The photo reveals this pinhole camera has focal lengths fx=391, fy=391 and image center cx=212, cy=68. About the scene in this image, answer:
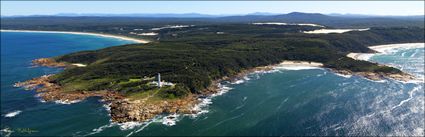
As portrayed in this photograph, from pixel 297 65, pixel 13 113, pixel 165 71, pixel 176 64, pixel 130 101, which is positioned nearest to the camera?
pixel 13 113

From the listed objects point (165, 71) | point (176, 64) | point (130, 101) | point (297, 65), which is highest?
point (176, 64)

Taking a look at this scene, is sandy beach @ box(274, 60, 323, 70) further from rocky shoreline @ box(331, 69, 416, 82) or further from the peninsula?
rocky shoreline @ box(331, 69, 416, 82)

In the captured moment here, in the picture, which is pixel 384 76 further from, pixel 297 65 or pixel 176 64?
pixel 176 64

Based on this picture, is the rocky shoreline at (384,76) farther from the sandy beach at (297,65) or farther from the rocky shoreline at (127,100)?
the sandy beach at (297,65)

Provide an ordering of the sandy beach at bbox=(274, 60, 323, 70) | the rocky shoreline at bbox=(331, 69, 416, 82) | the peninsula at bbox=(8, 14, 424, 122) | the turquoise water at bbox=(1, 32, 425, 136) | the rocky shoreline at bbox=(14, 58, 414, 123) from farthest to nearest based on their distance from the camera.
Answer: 1. the sandy beach at bbox=(274, 60, 323, 70)
2. the rocky shoreline at bbox=(331, 69, 416, 82)
3. the peninsula at bbox=(8, 14, 424, 122)
4. the rocky shoreline at bbox=(14, 58, 414, 123)
5. the turquoise water at bbox=(1, 32, 425, 136)

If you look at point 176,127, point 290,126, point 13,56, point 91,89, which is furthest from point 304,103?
point 13,56

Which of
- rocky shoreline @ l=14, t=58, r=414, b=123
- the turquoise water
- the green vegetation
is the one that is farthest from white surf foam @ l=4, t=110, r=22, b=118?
the green vegetation

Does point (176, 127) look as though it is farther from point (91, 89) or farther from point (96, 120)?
point (91, 89)

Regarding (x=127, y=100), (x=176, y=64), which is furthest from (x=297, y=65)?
(x=127, y=100)
